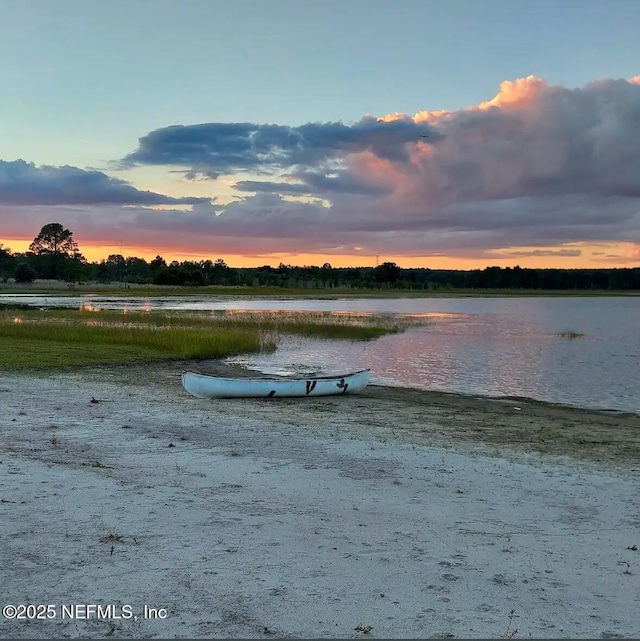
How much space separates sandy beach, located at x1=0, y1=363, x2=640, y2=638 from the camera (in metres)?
5.22

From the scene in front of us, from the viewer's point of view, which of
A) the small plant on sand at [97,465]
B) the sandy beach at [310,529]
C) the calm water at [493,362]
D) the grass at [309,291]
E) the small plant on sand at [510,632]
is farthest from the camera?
the grass at [309,291]

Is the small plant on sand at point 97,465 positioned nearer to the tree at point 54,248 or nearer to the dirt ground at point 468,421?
the dirt ground at point 468,421

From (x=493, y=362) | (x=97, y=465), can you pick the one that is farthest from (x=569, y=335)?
(x=97, y=465)

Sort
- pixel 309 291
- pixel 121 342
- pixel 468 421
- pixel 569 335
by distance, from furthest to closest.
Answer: pixel 309 291
pixel 569 335
pixel 121 342
pixel 468 421

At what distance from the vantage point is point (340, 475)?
9336 mm

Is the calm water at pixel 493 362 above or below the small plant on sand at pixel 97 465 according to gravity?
below

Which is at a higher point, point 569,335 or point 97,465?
point 97,465

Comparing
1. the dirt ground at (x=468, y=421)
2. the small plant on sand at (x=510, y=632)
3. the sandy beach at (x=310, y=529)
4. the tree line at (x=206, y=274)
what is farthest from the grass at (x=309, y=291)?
the small plant on sand at (x=510, y=632)

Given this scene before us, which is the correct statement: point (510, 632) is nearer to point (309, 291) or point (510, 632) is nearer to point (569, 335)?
point (569, 335)

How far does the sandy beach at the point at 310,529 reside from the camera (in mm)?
5219

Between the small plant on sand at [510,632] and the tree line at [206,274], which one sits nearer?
the small plant on sand at [510,632]

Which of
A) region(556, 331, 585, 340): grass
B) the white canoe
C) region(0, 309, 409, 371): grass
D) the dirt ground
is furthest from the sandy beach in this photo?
region(556, 331, 585, 340): grass

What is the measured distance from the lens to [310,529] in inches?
279

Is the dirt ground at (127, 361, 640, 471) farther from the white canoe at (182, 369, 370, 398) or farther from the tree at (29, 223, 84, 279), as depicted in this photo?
the tree at (29, 223, 84, 279)
